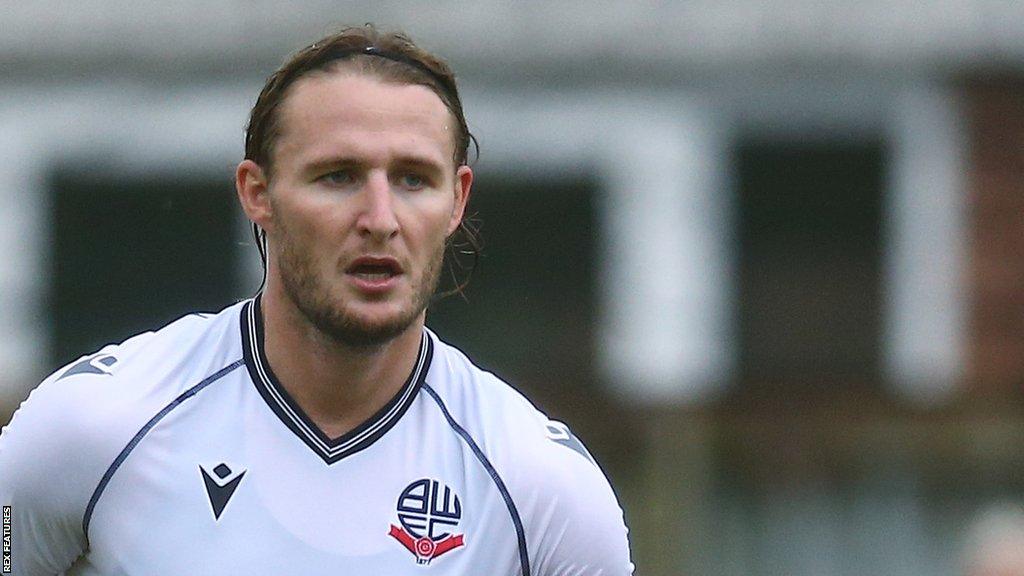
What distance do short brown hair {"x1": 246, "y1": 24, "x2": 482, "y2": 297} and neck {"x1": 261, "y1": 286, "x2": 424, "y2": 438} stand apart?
1.13 feet

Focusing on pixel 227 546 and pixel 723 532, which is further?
pixel 723 532

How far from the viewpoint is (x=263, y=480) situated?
430 cm

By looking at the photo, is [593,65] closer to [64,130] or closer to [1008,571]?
[64,130]

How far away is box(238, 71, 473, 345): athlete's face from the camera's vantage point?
4.29 metres

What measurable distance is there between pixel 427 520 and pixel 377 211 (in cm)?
62

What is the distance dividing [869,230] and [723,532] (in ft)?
10.3

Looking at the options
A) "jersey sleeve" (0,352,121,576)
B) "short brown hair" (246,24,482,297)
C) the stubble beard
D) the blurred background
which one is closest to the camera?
"jersey sleeve" (0,352,121,576)

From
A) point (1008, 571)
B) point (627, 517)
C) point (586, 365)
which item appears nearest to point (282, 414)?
point (1008, 571)

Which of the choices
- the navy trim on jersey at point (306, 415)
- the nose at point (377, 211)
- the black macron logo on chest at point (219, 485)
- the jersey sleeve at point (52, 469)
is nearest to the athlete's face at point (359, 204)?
the nose at point (377, 211)

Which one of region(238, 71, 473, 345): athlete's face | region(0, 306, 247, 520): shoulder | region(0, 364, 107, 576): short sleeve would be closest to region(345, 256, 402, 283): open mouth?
region(238, 71, 473, 345): athlete's face

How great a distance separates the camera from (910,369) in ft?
35.3

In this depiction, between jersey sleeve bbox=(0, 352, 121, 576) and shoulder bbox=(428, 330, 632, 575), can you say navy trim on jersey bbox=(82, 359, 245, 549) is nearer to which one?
jersey sleeve bbox=(0, 352, 121, 576)

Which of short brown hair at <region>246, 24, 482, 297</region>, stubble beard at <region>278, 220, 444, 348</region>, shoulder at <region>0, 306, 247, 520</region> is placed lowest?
shoulder at <region>0, 306, 247, 520</region>

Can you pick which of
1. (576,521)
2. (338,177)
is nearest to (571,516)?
(576,521)
